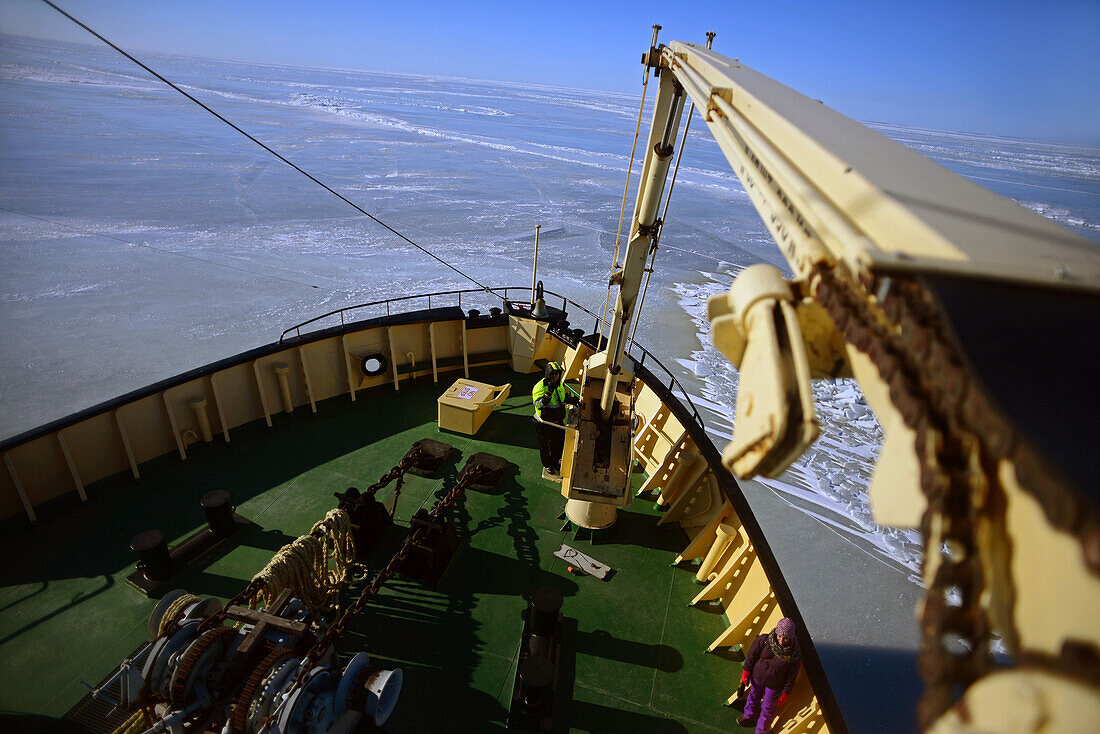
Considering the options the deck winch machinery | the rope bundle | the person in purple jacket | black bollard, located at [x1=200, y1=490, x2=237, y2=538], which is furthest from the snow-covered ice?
the deck winch machinery

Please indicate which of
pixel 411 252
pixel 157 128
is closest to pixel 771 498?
pixel 411 252

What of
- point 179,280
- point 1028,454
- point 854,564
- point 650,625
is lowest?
point 854,564

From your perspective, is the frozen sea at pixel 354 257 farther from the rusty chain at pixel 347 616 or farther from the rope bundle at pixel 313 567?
the rope bundle at pixel 313 567

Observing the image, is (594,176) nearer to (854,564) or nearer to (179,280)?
(179,280)

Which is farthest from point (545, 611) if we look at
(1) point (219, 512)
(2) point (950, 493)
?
(2) point (950, 493)

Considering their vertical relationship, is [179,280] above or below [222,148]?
below
